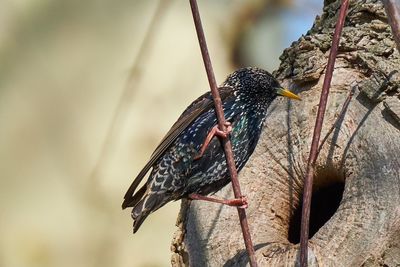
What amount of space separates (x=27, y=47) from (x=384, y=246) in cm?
158

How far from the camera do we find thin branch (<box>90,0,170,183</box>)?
379cm

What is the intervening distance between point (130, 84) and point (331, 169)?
91 centimetres

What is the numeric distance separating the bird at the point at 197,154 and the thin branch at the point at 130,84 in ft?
1.30

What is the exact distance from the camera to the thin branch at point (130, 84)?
3789 mm

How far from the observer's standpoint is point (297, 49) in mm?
3486

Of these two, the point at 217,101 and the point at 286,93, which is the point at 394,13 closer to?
the point at 217,101

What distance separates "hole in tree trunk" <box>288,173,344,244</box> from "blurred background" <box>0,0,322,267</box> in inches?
23.5

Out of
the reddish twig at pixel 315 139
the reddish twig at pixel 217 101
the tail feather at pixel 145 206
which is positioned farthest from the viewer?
the tail feather at pixel 145 206

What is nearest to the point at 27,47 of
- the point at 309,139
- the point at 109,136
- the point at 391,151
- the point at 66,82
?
the point at 66,82

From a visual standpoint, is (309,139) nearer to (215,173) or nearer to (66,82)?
(215,173)

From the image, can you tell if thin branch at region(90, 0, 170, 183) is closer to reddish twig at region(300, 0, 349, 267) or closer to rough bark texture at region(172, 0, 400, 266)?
rough bark texture at region(172, 0, 400, 266)

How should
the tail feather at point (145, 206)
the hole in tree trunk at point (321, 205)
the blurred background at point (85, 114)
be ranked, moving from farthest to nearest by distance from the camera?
the blurred background at point (85, 114), the hole in tree trunk at point (321, 205), the tail feather at point (145, 206)

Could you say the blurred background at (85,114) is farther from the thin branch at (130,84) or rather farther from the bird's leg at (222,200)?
the bird's leg at (222,200)

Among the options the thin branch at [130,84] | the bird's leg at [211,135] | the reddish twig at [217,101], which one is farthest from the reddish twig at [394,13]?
the thin branch at [130,84]
